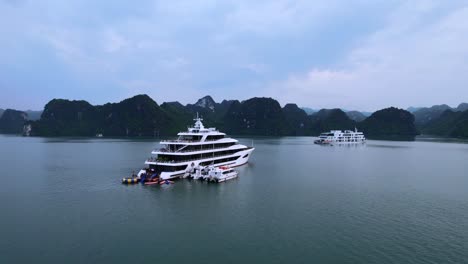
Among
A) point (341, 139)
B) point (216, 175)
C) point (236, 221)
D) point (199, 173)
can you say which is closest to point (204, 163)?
point (199, 173)

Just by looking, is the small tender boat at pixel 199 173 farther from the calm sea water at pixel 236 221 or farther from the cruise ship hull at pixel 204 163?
the calm sea water at pixel 236 221

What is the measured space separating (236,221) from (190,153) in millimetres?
24179

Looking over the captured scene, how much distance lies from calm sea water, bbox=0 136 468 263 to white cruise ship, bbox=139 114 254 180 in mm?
3445

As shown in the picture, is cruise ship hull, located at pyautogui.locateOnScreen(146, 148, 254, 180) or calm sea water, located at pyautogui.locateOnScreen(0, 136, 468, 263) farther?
cruise ship hull, located at pyautogui.locateOnScreen(146, 148, 254, 180)

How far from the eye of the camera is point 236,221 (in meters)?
34.5

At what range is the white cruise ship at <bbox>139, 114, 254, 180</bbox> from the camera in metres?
54.9

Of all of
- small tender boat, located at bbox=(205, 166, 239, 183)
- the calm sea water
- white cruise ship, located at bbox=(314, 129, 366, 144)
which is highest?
white cruise ship, located at bbox=(314, 129, 366, 144)

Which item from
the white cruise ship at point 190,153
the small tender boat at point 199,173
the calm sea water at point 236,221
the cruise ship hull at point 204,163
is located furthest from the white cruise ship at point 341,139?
the small tender boat at point 199,173

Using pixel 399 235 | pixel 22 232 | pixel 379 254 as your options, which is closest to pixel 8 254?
pixel 22 232

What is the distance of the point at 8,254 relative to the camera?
26.0 meters

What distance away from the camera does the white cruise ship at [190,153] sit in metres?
54.9

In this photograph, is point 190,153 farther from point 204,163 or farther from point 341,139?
point 341,139

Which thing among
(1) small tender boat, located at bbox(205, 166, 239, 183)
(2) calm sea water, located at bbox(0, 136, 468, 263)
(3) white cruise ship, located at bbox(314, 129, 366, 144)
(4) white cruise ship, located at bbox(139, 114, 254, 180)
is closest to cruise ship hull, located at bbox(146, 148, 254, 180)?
(4) white cruise ship, located at bbox(139, 114, 254, 180)

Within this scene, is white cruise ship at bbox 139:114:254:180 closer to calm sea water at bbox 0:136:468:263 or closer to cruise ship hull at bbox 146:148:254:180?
cruise ship hull at bbox 146:148:254:180
